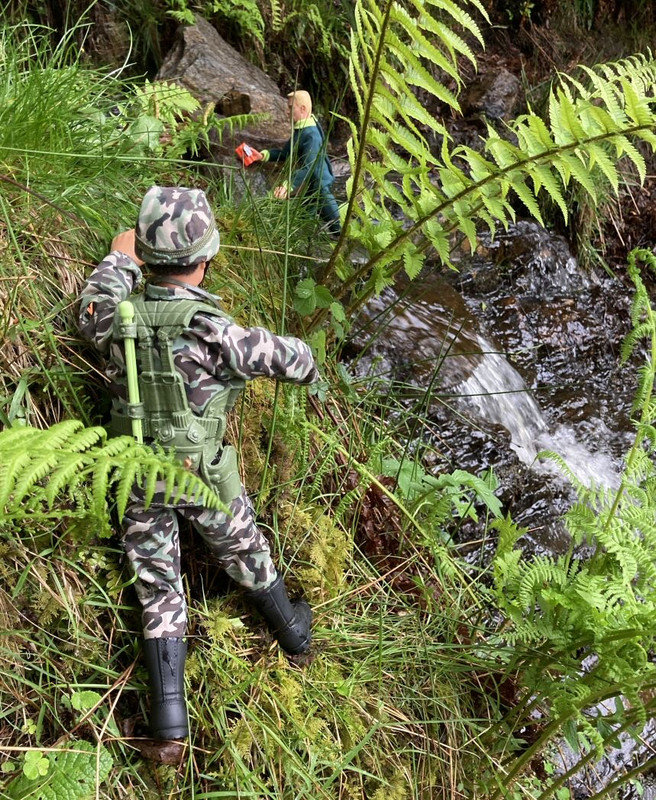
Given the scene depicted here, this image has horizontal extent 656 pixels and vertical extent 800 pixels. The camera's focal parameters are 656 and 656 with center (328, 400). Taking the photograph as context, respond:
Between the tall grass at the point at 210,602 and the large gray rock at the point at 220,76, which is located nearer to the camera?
the tall grass at the point at 210,602

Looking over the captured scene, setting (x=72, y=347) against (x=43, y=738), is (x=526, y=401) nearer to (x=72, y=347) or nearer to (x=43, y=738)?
(x=72, y=347)

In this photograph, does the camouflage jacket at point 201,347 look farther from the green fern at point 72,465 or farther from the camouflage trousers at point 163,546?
the green fern at point 72,465

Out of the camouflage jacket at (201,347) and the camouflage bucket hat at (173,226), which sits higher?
the camouflage bucket hat at (173,226)

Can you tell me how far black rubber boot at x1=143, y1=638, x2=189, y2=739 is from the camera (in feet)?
Result: 5.91

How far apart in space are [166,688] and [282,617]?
1.46 feet

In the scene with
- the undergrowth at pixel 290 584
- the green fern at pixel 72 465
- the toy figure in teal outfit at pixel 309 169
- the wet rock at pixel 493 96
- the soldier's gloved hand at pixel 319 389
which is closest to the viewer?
the green fern at pixel 72 465

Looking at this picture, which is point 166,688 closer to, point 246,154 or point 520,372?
point 246,154

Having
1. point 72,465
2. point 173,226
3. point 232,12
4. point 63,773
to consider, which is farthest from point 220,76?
point 63,773

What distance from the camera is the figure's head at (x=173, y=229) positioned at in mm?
1801

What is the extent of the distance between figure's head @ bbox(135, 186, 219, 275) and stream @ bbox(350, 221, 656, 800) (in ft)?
3.37

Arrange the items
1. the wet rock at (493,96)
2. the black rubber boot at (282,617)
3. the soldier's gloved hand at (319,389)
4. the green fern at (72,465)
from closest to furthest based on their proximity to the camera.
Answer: the green fern at (72,465) → the black rubber boot at (282,617) → the soldier's gloved hand at (319,389) → the wet rock at (493,96)

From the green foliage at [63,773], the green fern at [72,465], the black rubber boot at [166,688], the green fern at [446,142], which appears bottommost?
the green foliage at [63,773]

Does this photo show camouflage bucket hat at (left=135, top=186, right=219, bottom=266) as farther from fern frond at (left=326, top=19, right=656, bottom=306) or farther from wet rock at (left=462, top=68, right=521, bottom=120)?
wet rock at (left=462, top=68, right=521, bottom=120)

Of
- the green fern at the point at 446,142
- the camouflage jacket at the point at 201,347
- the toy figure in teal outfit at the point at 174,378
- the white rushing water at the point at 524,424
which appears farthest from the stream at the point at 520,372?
the toy figure in teal outfit at the point at 174,378
